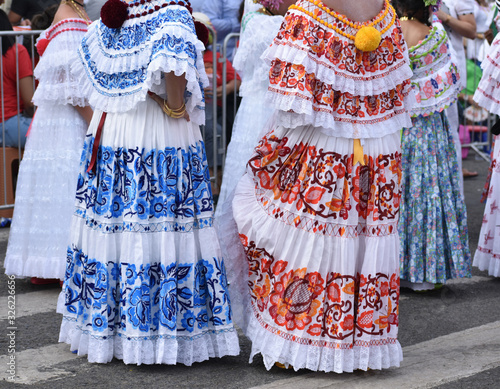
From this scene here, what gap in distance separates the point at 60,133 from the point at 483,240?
11.1 ft

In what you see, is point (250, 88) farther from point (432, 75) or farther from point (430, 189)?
point (430, 189)

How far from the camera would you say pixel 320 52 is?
14.8 ft

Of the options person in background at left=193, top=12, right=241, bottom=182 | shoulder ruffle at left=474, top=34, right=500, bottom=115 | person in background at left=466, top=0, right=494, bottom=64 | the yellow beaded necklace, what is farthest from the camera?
person in background at left=466, top=0, right=494, bottom=64

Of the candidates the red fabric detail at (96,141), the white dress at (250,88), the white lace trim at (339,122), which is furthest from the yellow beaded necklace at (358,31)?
the white dress at (250,88)

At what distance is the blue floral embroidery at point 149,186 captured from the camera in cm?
470

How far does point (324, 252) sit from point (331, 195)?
0.30 m

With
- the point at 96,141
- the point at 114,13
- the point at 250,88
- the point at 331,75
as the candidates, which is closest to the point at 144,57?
the point at 114,13

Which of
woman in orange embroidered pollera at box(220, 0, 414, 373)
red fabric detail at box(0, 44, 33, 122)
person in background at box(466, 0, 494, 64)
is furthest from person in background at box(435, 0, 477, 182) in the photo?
woman in orange embroidered pollera at box(220, 0, 414, 373)

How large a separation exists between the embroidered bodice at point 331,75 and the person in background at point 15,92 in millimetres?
4628

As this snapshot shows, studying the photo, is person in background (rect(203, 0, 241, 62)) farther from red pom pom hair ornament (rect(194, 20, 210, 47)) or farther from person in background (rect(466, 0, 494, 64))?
red pom pom hair ornament (rect(194, 20, 210, 47))

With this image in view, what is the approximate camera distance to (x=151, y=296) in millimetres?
4711

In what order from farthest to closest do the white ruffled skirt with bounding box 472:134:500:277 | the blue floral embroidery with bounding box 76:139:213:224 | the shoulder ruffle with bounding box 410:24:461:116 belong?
the white ruffled skirt with bounding box 472:134:500:277
the shoulder ruffle with bounding box 410:24:461:116
the blue floral embroidery with bounding box 76:139:213:224

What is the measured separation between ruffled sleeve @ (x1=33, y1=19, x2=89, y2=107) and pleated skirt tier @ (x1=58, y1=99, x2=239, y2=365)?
1392 millimetres

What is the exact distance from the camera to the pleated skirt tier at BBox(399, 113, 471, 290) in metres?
6.57
